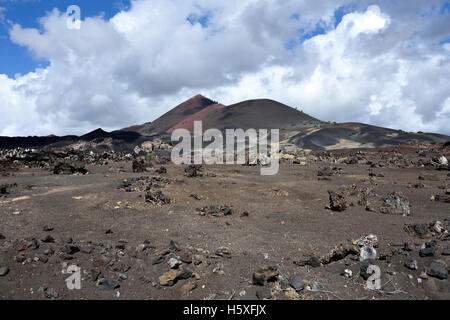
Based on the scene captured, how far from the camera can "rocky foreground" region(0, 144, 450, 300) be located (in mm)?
3873

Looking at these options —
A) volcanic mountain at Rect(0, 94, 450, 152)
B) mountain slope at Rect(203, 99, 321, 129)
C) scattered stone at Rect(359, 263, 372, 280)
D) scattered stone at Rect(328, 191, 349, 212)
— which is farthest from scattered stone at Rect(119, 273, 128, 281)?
mountain slope at Rect(203, 99, 321, 129)

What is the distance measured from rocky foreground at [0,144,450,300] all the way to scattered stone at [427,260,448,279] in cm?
1

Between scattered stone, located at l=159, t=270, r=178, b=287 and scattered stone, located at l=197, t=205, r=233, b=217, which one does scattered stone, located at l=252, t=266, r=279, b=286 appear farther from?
scattered stone, located at l=197, t=205, r=233, b=217

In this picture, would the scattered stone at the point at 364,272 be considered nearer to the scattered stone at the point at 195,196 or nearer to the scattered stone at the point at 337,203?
the scattered stone at the point at 337,203

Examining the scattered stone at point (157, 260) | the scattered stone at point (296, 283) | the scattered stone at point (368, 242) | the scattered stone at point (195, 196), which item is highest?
the scattered stone at point (195, 196)

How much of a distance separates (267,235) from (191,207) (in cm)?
→ 289

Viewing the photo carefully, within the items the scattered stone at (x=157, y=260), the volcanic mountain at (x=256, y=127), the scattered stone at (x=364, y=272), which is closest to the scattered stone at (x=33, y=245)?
the scattered stone at (x=157, y=260)

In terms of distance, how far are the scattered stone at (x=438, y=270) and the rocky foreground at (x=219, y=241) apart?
1 centimetres

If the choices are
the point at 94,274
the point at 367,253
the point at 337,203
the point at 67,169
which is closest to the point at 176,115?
the point at 67,169

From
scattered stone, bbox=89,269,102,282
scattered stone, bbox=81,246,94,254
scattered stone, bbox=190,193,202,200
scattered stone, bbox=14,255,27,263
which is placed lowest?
scattered stone, bbox=89,269,102,282

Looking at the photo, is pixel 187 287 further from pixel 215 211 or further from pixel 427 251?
pixel 215 211

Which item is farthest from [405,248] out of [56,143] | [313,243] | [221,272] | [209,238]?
[56,143]

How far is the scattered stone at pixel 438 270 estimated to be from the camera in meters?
3.84

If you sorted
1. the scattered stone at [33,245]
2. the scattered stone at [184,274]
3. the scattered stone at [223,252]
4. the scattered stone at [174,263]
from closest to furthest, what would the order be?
the scattered stone at [184,274] → the scattered stone at [174,263] → the scattered stone at [33,245] → the scattered stone at [223,252]
